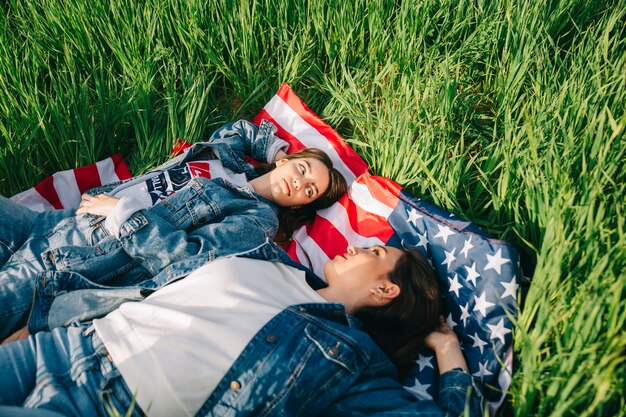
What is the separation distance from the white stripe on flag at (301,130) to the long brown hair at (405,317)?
0.94m

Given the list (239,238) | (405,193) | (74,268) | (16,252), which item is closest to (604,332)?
(405,193)

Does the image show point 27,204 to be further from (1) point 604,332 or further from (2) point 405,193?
(1) point 604,332

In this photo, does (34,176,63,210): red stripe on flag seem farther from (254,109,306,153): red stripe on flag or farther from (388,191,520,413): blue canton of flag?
(388,191,520,413): blue canton of flag

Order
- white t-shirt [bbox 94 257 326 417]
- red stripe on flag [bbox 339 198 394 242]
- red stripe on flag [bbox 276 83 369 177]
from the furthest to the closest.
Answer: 1. red stripe on flag [bbox 276 83 369 177]
2. red stripe on flag [bbox 339 198 394 242]
3. white t-shirt [bbox 94 257 326 417]

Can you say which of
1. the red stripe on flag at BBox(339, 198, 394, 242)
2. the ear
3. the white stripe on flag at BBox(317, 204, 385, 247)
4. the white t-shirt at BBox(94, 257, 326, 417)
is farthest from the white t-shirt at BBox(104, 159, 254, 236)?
the ear

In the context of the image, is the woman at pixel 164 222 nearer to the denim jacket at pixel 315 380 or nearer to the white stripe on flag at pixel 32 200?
the white stripe on flag at pixel 32 200

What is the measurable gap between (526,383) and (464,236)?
779mm

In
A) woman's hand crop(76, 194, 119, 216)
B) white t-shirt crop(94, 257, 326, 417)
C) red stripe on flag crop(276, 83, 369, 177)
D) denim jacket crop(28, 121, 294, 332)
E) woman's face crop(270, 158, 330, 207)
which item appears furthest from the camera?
red stripe on flag crop(276, 83, 369, 177)

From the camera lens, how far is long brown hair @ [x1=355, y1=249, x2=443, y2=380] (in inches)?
77.7

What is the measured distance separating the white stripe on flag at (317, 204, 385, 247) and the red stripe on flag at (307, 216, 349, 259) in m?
0.02

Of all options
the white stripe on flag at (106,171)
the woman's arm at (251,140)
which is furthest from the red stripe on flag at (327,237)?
the white stripe on flag at (106,171)

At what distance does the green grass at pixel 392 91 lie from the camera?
1935 mm

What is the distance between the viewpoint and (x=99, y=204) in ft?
7.50

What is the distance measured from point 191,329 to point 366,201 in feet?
4.25
